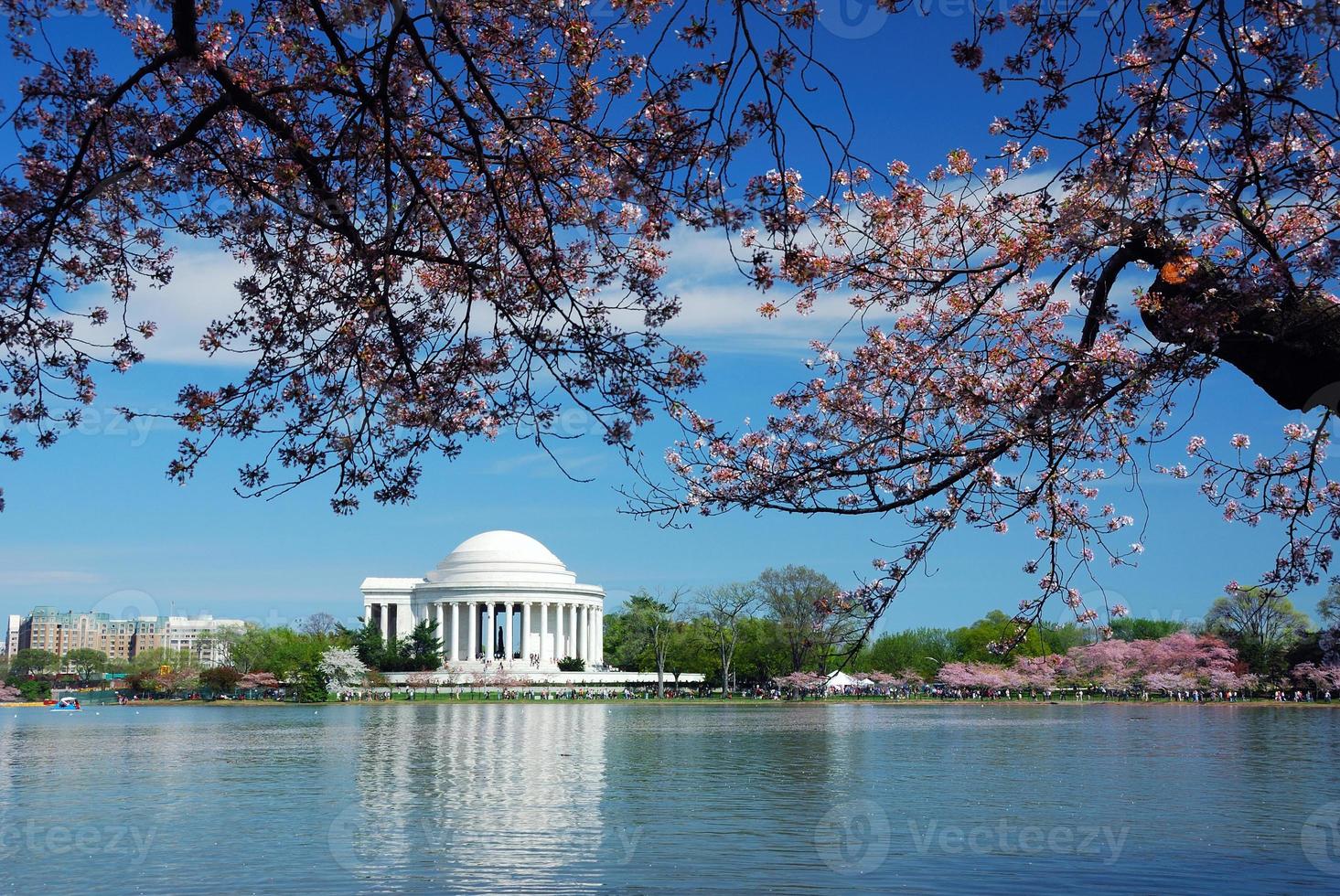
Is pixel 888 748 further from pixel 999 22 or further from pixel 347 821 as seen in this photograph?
pixel 999 22

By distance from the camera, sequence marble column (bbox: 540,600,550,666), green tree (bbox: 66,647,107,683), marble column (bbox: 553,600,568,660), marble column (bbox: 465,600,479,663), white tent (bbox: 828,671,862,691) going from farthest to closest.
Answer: green tree (bbox: 66,647,107,683) → marble column (bbox: 553,600,568,660) → marble column (bbox: 540,600,550,666) → marble column (bbox: 465,600,479,663) → white tent (bbox: 828,671,862,691)

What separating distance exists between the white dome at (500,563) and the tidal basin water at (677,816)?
7511 centimetres

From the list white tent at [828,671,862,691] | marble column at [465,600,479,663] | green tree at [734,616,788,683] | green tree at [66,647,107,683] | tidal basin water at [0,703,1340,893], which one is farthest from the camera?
green tree at [66,647,107,683]

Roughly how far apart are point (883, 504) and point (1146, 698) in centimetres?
8568

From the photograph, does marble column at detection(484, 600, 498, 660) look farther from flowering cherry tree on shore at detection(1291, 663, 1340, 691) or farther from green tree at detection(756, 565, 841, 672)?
flowering cherry tree on shore at detection(1291, 663, 1340, 691)

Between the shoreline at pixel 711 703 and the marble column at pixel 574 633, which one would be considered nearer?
the shoreline at pixel 711 703

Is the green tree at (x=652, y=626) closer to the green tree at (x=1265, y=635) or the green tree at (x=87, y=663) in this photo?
the green tree at (x=1265, y=635)

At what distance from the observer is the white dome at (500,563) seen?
364 ft

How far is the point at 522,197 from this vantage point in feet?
27.4

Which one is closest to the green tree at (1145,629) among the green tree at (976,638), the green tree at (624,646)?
the green tree at (976,638)

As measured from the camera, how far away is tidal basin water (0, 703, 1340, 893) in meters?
13.2

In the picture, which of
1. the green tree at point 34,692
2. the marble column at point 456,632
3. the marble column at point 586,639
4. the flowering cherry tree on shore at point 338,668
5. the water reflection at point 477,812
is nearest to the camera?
the water reflection at point 477,812

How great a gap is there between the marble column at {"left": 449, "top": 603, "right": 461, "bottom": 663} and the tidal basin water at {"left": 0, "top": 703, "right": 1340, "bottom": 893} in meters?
74.2

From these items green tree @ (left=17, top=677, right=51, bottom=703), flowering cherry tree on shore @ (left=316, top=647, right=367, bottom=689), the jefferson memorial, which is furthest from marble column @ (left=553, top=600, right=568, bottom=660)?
green tree @ (left=17, top=677, right=51, bottom=703)
